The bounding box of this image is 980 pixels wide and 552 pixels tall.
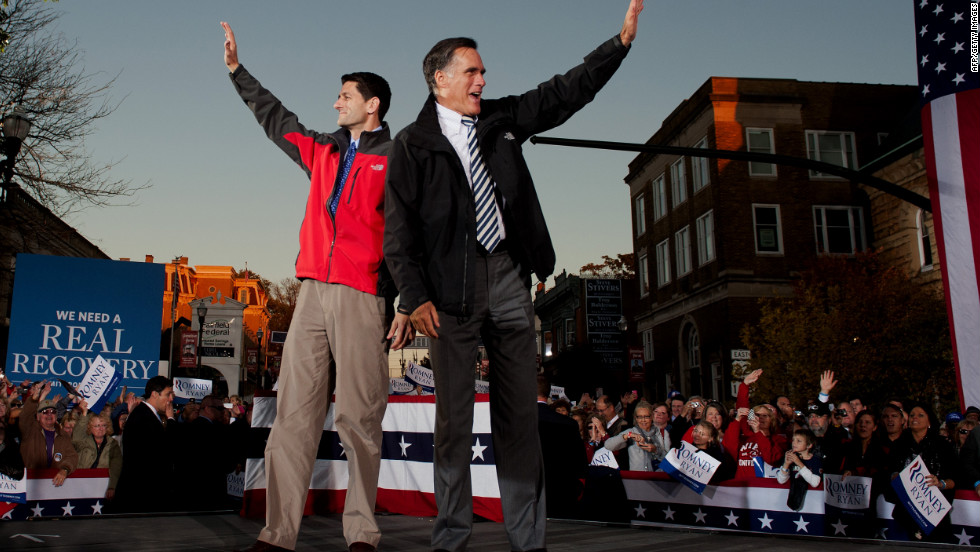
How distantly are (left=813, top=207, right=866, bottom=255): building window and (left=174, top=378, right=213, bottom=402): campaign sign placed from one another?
26.2m

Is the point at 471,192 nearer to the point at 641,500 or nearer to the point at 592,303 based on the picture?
the point at 641,500

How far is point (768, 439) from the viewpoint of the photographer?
911 cm

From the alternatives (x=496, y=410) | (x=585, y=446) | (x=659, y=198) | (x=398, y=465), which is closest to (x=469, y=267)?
(x=496, y=410)

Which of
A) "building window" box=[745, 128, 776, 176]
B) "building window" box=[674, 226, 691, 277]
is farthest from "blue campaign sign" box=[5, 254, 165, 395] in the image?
"building window" box=[674, 226, 691, 277]

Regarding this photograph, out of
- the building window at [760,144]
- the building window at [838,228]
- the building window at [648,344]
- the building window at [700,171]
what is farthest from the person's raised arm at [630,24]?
the building window at [648,344]

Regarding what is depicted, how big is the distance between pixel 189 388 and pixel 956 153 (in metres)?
16.3

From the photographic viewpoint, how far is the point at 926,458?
7168 millimetres

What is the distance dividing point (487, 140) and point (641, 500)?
4.78m

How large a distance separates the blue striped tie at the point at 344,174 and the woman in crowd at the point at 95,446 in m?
6.54

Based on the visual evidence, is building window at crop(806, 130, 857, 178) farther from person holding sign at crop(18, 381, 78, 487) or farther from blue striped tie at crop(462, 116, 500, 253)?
blue striped tie at crop(462, 116, 500, 253)

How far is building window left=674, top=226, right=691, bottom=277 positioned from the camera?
38.8 metres

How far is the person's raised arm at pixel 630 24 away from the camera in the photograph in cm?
368

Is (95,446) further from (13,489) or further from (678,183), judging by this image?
(678,183)

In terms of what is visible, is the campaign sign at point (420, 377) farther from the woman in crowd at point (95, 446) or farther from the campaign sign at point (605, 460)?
the woman in crowd at point (95, 446)
